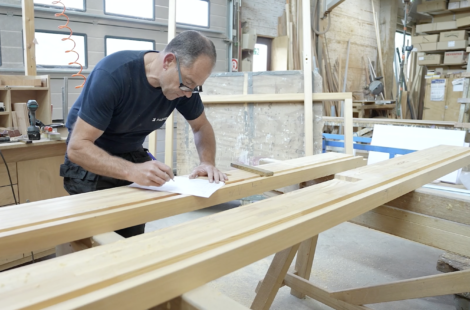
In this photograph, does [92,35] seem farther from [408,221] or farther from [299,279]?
[408,221]

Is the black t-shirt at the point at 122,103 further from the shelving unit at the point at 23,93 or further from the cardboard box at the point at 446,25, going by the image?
the cardboard box at the point at 446,25

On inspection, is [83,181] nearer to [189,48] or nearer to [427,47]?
[189,48]

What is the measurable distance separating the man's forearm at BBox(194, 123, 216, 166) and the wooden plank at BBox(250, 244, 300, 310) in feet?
2.11

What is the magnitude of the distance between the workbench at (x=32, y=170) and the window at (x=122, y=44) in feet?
7.08

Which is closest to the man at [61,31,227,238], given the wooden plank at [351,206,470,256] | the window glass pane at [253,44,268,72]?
the wooden plank at [351,206,470,256]

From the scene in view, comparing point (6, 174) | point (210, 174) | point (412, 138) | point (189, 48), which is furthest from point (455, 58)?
point (6, 174)

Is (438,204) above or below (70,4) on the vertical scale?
below

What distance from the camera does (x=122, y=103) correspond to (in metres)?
1.65

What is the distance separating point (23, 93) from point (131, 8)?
2.17m

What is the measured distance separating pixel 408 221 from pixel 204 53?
1.18m

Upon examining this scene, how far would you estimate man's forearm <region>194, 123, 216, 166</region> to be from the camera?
1.92 m

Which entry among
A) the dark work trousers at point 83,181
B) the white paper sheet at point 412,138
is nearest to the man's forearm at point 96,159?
the dark work trousers at point 83,181

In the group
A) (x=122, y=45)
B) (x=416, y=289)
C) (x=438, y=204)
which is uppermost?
(x=122, y=45)

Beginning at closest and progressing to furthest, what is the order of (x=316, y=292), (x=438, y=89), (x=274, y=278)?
(x=274, y=278)
(x=316, y=292)
(x=438, y=89)
